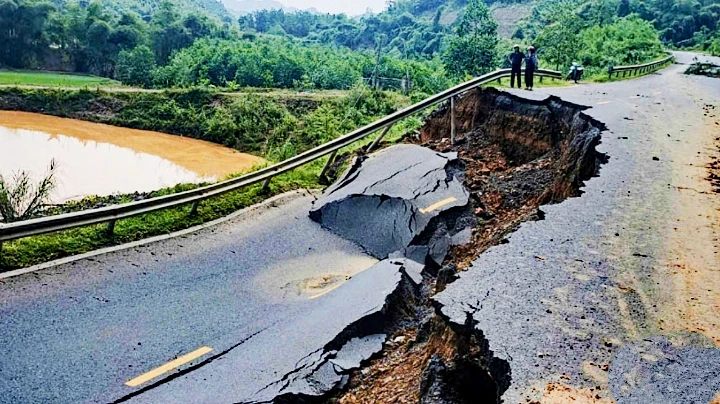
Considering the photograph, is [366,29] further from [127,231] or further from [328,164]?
[127,231]

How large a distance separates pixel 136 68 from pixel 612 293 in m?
55.9

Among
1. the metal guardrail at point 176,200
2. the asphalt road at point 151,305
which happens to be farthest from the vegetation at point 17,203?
the asphalt road at point 151,305

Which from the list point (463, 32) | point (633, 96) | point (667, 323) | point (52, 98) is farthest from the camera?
point (52, 98)

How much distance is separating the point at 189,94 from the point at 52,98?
30.9 ft

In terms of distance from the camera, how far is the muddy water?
80.8ft

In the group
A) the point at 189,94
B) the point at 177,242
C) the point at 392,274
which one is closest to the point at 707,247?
the point at 392,274

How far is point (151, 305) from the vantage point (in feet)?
25.2

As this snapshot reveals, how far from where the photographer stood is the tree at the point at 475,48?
1367 inches

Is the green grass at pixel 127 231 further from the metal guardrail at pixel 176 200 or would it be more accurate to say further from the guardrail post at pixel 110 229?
the metal guardrail at pixel 176 200

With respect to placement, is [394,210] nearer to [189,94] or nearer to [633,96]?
[633,96]

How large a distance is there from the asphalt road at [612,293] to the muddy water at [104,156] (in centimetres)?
1626

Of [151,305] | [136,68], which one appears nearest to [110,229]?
[151,305]

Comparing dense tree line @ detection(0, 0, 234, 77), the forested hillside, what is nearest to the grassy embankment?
the forested hillside

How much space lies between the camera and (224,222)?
10.5 metres
